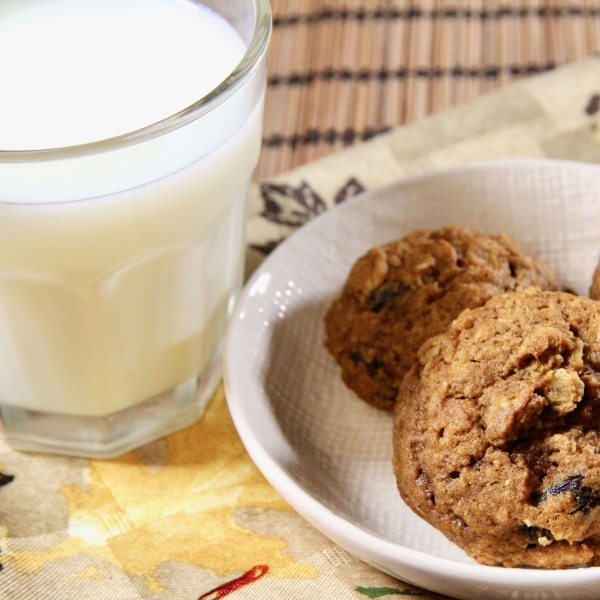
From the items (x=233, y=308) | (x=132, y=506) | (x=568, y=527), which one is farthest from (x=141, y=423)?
(x=568, y=527)

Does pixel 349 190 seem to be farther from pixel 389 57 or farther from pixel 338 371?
pixel 389 57

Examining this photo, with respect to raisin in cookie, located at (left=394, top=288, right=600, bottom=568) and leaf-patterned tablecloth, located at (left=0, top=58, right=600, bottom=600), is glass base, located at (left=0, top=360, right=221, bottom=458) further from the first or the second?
raisin in cookie, located at (left=394, top=288, right=600, bottom=568)

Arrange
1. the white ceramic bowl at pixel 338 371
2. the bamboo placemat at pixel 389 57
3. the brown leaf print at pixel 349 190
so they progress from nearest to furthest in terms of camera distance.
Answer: the white ceramic bowl at pixel 338 371 < the brown leaf print at pixel 349 190 < the bamboo placemat at pixel 389 57

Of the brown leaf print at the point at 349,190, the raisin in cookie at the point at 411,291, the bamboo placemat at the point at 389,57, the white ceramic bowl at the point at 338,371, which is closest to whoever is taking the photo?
the white ceramic bowl at the point at 338,371

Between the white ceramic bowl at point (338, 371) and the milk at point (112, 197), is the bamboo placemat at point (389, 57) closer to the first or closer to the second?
the white ceramic bowl at point (338, 371)

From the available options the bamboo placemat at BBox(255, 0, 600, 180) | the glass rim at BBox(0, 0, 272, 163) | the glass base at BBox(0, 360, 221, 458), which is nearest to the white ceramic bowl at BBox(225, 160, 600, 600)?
the glass base at BBox(0, 360, 221, 458)

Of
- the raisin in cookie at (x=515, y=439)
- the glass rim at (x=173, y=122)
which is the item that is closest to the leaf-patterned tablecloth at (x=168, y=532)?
the raisin in cookie at (x=515, y=439)

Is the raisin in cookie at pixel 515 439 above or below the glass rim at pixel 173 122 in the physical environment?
below

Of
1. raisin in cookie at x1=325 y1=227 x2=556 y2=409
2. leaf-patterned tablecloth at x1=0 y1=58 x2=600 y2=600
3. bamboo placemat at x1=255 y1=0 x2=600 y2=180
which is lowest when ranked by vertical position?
leaf-patterned tablecloth at x1=0 y1=58 x2=600 y2=600
